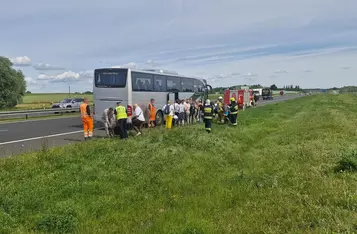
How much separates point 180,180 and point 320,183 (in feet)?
10.9

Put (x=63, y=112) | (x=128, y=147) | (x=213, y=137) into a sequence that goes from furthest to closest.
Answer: (x=63, y=112) < (x=213, y=137) < (x=128, y=147)

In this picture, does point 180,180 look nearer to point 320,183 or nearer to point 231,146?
point 320,183

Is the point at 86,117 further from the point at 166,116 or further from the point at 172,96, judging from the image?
the point at 172,96

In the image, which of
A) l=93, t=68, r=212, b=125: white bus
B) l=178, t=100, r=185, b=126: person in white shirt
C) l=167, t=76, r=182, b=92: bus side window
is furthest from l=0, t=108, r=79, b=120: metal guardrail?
l=178, t=100, r=185, b=126: person in white shirt

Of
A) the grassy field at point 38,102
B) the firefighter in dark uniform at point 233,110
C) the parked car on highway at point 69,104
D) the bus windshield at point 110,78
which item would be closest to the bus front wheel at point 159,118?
the bus windshield at point 110,78

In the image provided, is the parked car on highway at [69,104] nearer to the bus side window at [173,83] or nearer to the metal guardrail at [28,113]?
the metal guardrail at [28,113]

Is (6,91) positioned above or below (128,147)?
above

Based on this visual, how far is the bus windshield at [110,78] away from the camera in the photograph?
60.0ft

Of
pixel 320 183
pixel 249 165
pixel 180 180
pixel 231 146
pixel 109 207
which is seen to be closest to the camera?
pixel 109 207

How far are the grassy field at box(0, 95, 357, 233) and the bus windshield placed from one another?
6.92 meters

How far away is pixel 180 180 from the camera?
8531 mm

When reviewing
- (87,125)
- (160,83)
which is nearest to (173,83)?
(160,83)

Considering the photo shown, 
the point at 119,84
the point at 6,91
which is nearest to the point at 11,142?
the point at 119,84

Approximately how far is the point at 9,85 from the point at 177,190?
52843mm
